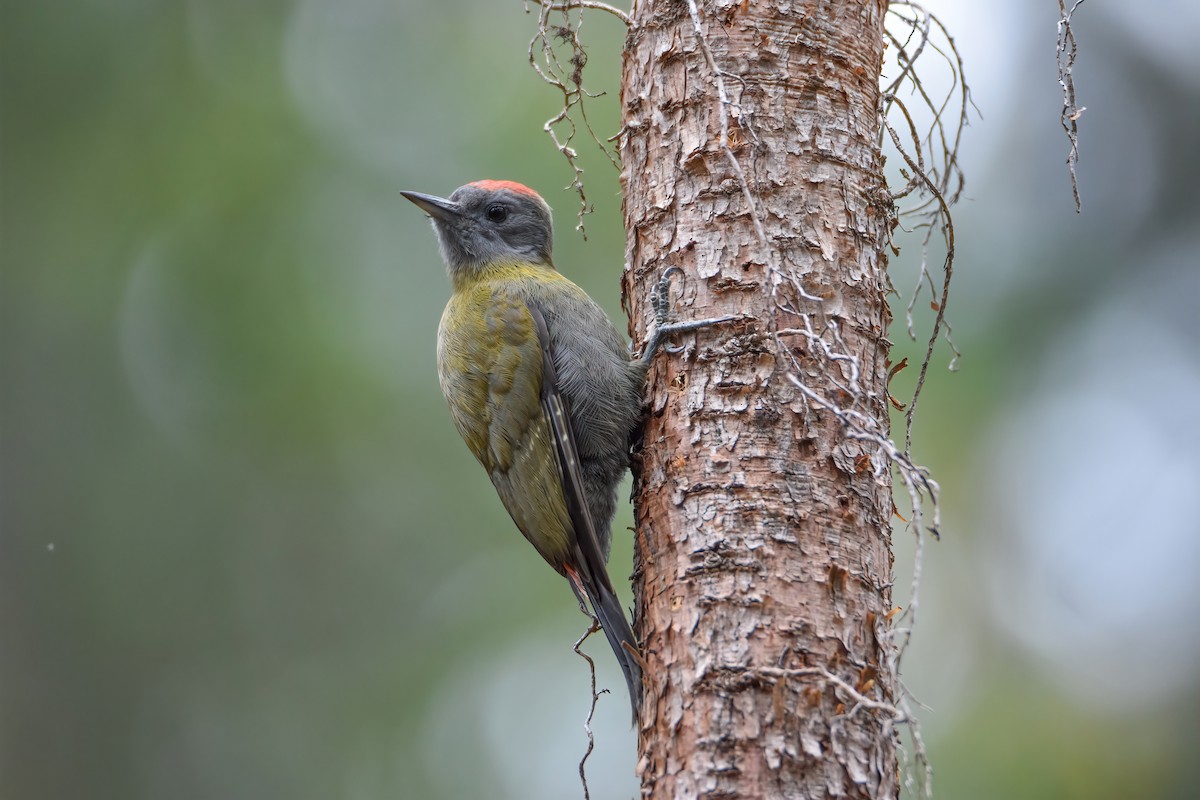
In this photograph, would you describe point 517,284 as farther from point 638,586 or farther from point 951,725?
point 951,725

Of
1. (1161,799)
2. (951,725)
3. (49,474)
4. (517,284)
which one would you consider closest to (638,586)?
(517,284)

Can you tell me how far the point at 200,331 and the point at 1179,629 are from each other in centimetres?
704

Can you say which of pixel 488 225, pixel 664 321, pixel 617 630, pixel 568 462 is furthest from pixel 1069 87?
pixel 488 225

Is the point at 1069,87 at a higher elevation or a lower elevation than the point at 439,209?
lower

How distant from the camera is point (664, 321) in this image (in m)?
3.18

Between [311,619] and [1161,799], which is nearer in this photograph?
[1161,799]

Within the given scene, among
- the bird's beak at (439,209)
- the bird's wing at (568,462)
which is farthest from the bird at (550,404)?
the bird's beak at (439,209)

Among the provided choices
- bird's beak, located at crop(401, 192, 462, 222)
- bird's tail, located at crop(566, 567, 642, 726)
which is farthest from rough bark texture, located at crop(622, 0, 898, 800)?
bird's beak, located at crop(401, 192, 462, 222)

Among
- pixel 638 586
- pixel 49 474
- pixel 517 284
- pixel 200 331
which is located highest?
pixel 200 331

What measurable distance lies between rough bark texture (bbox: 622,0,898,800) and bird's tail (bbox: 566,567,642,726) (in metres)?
0.26

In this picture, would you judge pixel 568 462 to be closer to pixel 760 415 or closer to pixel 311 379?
pixel 760 415

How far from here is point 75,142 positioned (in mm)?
8367

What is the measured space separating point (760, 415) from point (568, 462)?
1014 mm

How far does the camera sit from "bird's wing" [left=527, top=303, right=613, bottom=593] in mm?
3578
